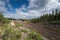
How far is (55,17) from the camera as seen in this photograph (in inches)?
2235

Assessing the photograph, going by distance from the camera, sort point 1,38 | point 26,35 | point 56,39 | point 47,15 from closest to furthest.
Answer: point 1,38
point 26,35
point 56,39
point 47,15

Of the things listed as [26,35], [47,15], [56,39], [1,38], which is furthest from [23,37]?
[47,15]

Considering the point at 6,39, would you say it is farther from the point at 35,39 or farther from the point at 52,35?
the point at 52,35

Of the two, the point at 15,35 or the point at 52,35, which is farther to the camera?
the point at 52,35

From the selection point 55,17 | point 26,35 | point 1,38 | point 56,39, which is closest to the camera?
point 1,38

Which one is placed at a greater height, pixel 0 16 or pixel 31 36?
pixel 0 16

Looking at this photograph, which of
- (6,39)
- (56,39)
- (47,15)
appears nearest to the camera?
(6,39)

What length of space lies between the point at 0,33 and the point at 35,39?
1.67 meters

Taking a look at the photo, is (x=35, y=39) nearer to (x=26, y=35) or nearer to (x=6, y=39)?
(x=26, y=35)

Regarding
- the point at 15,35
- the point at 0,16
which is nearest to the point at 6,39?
the point at 15,35

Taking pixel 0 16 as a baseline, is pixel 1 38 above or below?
below

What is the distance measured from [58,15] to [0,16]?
2011 inches

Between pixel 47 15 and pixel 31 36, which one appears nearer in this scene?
pixel 31 36

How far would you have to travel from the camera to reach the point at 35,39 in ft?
22.2
